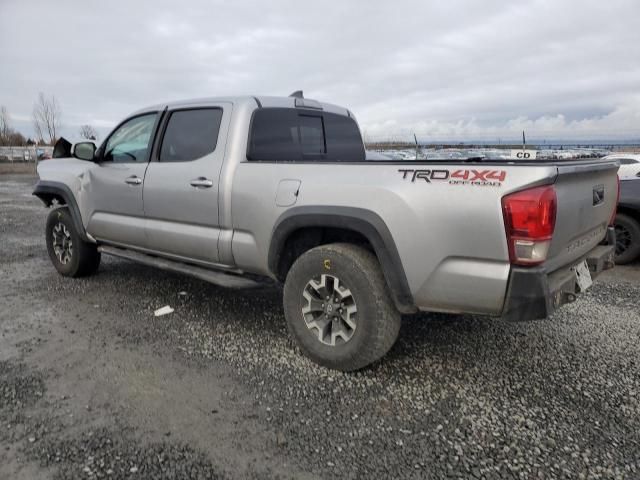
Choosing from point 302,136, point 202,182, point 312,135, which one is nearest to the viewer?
A: point 202,182

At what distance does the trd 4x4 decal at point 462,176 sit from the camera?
2.47 metres

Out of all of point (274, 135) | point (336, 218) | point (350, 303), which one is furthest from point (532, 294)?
point (274, 135)

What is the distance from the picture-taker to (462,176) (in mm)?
2553

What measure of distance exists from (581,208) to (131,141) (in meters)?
3.96

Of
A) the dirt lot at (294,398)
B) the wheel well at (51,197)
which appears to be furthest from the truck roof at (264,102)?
the dirt lot at (294,398)

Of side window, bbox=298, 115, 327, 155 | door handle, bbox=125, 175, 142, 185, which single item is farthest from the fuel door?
door handle, bbox=125, 175, 142, 185

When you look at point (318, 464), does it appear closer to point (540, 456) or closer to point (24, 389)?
point (540, 456)

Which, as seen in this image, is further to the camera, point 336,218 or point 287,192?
point 287,192

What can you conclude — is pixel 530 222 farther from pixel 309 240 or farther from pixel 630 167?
pixel 630 167

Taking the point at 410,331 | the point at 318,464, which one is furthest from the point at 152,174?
the point at 318,464

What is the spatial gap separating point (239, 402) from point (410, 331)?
1.67 meters

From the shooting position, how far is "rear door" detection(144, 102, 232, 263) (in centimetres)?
372

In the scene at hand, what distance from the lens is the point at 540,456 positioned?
93.0 inches

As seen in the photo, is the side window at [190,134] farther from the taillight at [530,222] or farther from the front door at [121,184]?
the taillight at [530,222]
